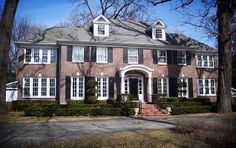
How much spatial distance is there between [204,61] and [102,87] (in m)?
13.2

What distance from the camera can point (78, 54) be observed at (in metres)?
25.0

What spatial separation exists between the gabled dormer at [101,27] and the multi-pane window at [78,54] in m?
2.66

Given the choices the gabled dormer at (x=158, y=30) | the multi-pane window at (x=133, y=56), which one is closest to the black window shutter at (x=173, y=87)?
the multi-pane window at (x=133, y=56)

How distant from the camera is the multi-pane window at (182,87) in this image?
87.3 ft

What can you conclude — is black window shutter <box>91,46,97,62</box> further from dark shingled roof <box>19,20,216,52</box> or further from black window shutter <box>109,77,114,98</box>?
black window shutter <box>109,77,114,98</box>

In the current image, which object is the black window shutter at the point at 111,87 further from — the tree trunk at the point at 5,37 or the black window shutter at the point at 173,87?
the tree trunk at the point at 5,37

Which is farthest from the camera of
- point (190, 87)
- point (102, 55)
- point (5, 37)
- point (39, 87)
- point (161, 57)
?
point (190, 87)

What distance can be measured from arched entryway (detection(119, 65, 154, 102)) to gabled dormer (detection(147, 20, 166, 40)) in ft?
15.8

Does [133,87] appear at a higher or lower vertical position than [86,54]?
lower

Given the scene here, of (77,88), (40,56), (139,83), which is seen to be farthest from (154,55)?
(40,56)

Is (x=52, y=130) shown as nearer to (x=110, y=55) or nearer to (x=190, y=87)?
(x=110, y=55)

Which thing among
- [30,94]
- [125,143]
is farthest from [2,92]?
[30,94]

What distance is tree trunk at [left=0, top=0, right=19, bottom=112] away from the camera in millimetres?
13355

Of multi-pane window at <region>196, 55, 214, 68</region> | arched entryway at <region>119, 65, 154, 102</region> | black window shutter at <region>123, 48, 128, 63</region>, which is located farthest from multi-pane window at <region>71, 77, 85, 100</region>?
multi-pane window at <region>196, 55, 214, 68</region>
